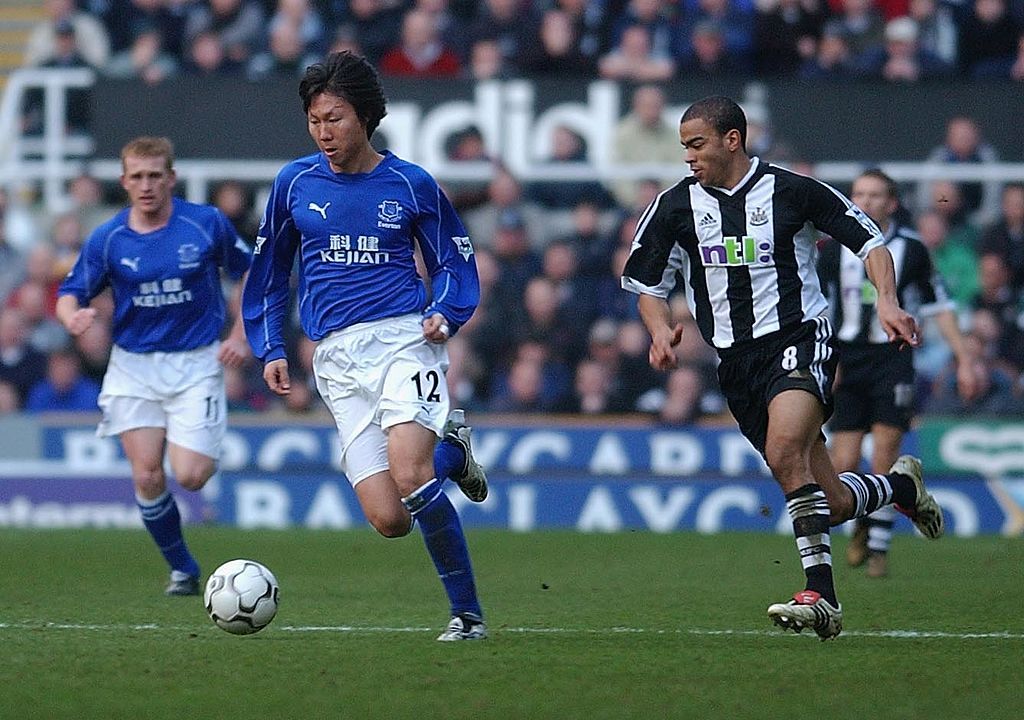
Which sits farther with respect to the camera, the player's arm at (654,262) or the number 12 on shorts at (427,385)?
the player's arm at (654,262)

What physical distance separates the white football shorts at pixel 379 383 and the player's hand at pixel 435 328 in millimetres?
116

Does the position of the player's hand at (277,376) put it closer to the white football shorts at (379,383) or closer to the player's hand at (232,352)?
the white football shorts at (379,383)

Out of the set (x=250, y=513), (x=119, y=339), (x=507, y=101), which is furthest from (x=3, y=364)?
(x=119, y=339)

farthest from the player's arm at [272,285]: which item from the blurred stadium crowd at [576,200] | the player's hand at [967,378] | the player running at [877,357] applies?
the blurred stadium crowd at [576,200]

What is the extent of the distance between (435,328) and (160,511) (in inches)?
119

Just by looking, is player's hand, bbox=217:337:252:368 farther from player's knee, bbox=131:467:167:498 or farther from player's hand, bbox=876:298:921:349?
player's hand, bbox=876:298:921:349

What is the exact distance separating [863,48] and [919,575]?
6.93 meters

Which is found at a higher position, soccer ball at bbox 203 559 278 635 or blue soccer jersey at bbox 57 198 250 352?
blue soccer jersey at bbox 57 198 250 352

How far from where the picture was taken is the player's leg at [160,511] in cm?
938

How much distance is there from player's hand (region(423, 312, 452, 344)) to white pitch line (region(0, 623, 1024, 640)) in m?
1.30

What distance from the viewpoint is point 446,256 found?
23.7 feet

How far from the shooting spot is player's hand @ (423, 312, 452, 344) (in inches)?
273

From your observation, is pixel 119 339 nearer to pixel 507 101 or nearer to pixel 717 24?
pixel 507 101

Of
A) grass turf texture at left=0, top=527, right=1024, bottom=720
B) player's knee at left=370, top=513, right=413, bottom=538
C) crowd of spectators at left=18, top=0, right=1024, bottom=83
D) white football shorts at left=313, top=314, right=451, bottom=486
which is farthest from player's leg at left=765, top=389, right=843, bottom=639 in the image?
crowd of spectators at left=18, top=0, right=1024, bottom=83
